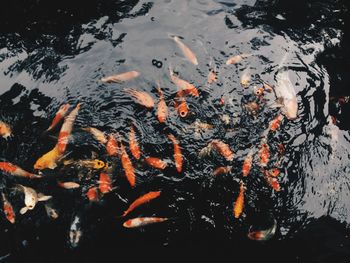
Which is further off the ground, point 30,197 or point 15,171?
point 15,171

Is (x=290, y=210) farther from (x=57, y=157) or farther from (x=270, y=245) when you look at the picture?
(x=57, y=157)

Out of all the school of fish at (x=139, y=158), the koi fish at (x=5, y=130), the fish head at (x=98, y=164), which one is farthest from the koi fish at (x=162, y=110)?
the koi fish at (x=5, y=130)

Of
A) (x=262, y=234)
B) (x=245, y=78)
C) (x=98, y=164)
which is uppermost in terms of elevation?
(x=245, y=78)

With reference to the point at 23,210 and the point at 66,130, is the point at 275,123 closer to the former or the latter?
the point at 66,130

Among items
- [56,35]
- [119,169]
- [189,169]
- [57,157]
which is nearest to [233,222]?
[189,169]

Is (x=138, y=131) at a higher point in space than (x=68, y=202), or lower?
higher

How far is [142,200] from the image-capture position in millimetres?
3955

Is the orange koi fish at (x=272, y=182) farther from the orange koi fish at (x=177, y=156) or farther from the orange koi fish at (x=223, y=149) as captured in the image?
the orange koi fish at (x=177, y=156)

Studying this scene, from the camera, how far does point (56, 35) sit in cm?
505

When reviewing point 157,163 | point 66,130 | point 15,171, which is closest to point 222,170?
point 157,163

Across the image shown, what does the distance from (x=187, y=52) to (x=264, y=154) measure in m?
1.69

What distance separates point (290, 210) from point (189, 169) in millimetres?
1178

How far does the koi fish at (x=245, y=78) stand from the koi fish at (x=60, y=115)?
85.2 inches

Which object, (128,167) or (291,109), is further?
(291,109)
